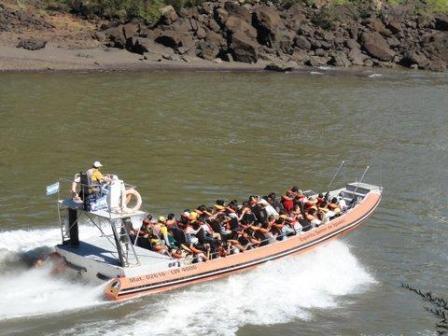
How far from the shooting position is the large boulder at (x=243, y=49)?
55531 millimetres

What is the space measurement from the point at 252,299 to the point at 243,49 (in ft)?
133

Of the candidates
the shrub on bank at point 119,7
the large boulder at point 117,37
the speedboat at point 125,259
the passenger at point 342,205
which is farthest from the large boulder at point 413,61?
the speedboat at point 125,259

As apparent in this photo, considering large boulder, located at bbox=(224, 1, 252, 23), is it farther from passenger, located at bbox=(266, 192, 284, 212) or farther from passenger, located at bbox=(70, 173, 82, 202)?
passenger, located at bbox=(70, 173, 82, 202)

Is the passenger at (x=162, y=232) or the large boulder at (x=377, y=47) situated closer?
the passenger at (x=162, y=232)

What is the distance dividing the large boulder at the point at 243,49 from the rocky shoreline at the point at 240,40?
0.07 meters

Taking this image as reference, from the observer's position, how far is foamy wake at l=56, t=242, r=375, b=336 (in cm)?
1524

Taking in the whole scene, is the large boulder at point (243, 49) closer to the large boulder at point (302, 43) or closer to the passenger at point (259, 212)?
the large boulder at point (302, 43)

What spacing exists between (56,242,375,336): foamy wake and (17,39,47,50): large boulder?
35532mm

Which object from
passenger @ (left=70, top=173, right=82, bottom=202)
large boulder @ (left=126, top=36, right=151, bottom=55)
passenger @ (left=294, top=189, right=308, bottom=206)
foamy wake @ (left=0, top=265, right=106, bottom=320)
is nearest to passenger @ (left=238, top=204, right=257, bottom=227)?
passenger @ (left=294, top=189, right=308, bottom=206)

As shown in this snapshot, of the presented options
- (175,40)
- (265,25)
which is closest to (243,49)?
(265,25)

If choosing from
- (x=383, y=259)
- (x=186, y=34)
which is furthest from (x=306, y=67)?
(x=383, y=259)

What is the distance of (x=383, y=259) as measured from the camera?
2012 cm

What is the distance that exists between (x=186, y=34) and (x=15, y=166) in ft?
101

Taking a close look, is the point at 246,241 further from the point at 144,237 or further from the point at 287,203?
the point at 144,237
